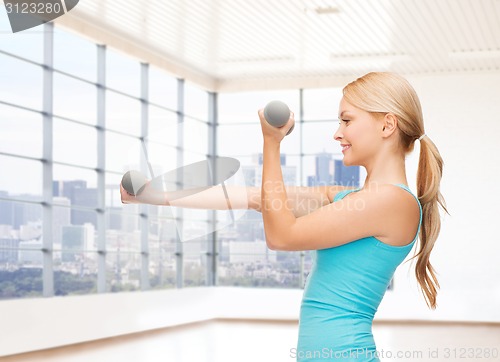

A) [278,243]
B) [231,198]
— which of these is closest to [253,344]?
[231,198]

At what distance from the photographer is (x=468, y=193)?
12469 mm

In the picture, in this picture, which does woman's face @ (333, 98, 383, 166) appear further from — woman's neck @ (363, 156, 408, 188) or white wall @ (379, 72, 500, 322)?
white wall @ (379, 72, 500, 322)

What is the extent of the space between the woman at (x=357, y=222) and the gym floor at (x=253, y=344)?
627cm

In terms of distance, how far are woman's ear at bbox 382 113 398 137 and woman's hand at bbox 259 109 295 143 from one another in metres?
0.21

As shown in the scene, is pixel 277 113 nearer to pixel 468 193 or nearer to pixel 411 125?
pixel 411 125

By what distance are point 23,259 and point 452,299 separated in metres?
6.57

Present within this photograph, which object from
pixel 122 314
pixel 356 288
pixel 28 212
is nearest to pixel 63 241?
pixel 28 212

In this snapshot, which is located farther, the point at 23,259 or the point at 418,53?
the point at 418,53

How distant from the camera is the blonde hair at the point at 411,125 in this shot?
1.30m

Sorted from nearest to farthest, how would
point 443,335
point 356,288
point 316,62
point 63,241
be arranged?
1. point 356,288
2. point 63,241
3. point 443,335
4. point 316,62

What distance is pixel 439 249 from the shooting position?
41.1 feet

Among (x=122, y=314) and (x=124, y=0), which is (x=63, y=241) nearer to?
(x=122, y=314)

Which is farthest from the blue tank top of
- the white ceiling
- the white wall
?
the white wall

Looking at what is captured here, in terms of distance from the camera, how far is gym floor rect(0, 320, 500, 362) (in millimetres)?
8250
